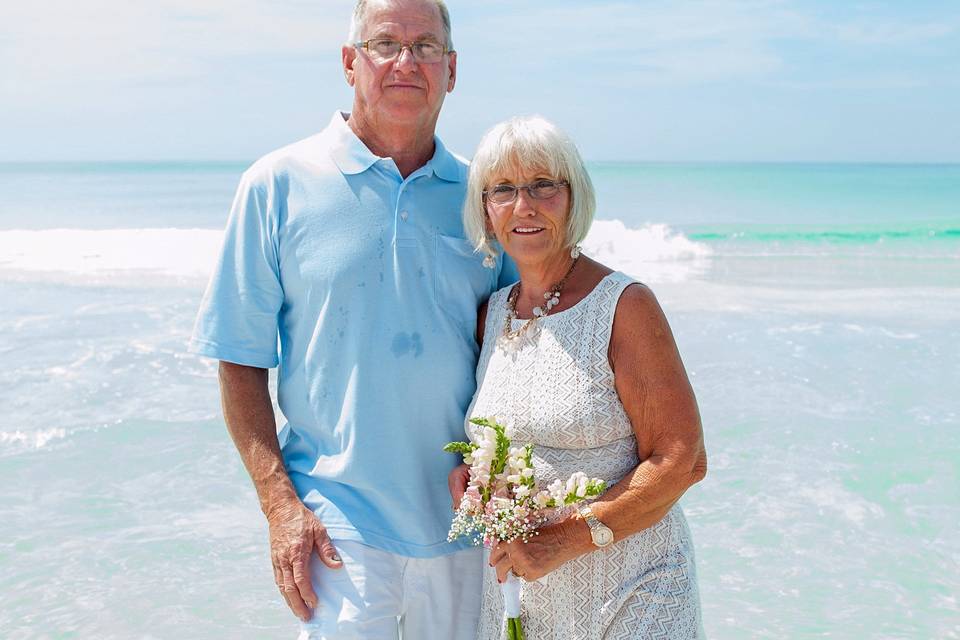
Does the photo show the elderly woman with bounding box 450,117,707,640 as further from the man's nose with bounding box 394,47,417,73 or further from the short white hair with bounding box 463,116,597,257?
the man's nose with bounding box 394,47,417,73

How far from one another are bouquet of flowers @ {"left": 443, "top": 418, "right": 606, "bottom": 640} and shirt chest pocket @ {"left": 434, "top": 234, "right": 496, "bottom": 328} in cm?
60

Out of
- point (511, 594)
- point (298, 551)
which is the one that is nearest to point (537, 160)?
point (511, 594)

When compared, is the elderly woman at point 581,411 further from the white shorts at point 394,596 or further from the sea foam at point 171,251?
the sea foam at point 171,251

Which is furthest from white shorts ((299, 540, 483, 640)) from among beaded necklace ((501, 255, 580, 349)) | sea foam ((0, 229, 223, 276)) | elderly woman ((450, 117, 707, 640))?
sea foam ((0, 229, 223, 276))

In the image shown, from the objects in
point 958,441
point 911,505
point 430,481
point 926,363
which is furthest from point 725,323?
point 430,481

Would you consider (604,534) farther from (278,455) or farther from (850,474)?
(850,474)

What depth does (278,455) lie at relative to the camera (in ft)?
10.9

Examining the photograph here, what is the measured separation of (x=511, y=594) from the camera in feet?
9.90

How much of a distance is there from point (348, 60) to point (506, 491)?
1.69 m

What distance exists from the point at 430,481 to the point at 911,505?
468 centimetres

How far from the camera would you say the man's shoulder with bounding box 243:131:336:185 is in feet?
11.0

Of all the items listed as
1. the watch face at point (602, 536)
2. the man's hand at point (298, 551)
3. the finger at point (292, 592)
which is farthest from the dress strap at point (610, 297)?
the finger at point (292, 592)

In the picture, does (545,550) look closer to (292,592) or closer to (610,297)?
(610,297)

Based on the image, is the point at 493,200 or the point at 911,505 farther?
the point at 911,505
